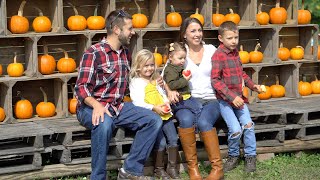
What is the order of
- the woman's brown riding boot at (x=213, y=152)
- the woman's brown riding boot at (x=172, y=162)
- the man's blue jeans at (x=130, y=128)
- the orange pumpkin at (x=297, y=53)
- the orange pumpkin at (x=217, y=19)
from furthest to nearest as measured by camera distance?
1. the orange pumpkin at (x=297, y=53)
2. the orange pumpkin at (x=217, y=19)
3. the woman's brown riding boot at (x=172, y=162)
4. the woman's brown riding boot at (x=213, y=152)
5. the man's blue jeans at (x=130, y=128)

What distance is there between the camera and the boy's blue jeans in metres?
6.58

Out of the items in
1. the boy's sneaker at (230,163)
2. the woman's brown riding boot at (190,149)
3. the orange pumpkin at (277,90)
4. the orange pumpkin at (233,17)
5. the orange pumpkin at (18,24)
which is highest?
the orange pumpkin at (233,17)

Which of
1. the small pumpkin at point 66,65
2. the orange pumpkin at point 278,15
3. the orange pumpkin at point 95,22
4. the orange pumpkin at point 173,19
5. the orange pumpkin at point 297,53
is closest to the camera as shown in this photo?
the small pumpkin at point 66,65

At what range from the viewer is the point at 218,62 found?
6.65m

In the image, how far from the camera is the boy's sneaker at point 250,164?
261 inches

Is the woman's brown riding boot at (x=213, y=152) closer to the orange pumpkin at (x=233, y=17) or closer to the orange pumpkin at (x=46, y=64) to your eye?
the orange pumpkin at (x=46, y=64)

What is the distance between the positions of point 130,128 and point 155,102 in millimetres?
356

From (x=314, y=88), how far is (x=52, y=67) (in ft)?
11.4

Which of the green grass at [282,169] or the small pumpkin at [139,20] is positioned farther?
the small pumpkin at [139,20]

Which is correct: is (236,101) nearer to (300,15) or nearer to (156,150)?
(156,150)

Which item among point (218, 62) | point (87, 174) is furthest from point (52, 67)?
point (218, 62)

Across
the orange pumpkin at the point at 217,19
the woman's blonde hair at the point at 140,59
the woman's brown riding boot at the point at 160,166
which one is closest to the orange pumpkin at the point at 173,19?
the orange pumpkin at the point at 217,19

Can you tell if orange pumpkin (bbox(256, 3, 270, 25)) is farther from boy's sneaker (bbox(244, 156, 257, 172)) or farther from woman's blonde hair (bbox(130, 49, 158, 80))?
woman's blonde hair (bbox(130, 49, 158, 80))

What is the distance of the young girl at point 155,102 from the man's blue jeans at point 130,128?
14 centimetres
